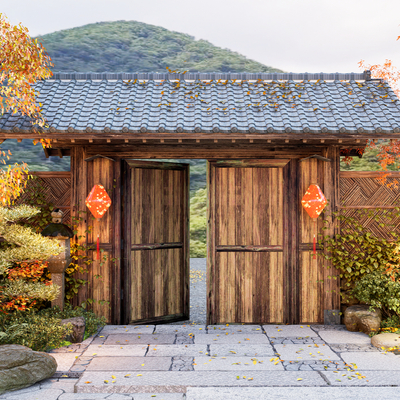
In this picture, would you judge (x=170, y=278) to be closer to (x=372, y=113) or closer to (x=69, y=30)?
(x=372, y=113)

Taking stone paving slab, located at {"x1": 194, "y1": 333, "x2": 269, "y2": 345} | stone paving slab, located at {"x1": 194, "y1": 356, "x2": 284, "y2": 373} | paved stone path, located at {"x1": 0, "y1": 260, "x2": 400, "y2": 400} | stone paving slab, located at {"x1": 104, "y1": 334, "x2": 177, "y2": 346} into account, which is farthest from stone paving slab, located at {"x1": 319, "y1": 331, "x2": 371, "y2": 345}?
stone paving slab, located at {"x1": 104, "y1": 334, "x2": 177, "y2": 346}

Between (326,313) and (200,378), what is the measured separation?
2.63m

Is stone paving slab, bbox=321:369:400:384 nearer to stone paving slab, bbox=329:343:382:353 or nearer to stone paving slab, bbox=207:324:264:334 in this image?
stone paving slab, bbox=329:343:382:353

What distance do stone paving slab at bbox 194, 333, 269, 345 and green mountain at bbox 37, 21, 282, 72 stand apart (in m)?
30.2

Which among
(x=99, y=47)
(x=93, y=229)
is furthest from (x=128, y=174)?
(x=99, y=47)

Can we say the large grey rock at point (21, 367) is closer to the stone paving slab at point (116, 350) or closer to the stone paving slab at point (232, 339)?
the stone paving slab at point (116, 350)

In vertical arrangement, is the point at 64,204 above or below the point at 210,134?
below

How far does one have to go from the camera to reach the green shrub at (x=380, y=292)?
507cm

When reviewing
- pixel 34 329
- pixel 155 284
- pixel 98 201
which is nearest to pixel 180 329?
pixel 155 284

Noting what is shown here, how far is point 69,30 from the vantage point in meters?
38.3

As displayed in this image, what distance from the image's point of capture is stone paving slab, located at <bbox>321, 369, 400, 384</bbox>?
3703 millimetres

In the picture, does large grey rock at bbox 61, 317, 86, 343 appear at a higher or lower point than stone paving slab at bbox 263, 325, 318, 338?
higher

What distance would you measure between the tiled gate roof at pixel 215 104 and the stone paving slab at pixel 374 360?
2.77 m

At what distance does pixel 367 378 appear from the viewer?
3812 millimetres
